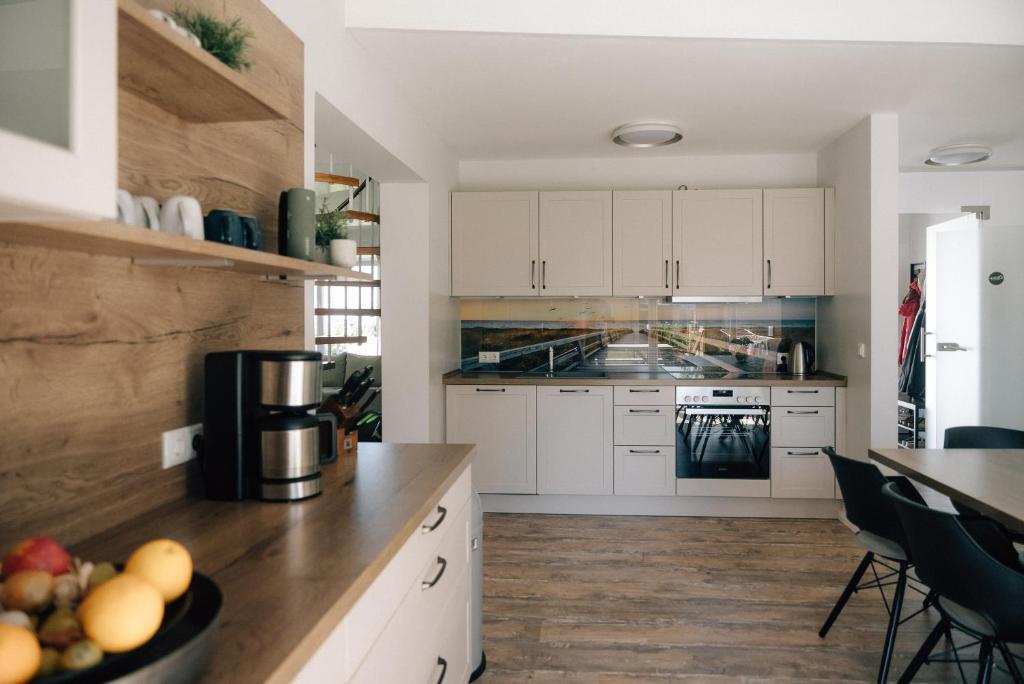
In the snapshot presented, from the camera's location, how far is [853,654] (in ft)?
8.63

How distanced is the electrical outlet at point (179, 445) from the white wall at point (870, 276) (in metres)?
3.76

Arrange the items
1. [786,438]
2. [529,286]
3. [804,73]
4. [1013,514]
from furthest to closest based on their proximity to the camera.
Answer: [529,286], [786,438], [804,73], [1013,514]

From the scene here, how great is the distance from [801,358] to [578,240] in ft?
5.79

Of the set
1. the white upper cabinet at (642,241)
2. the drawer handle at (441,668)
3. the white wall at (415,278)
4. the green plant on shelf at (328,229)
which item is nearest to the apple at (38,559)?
the drawer handle at (441,668)

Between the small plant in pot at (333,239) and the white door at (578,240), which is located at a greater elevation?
the white door at (578,240)

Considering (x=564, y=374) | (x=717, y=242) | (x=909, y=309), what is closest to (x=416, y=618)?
(x=564, y=374)

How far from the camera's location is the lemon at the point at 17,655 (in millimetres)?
668

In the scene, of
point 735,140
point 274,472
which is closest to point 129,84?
point 274,472

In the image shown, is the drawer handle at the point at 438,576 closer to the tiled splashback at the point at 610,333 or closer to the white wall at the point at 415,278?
the white wall at the point at 415,278

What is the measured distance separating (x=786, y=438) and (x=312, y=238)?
362 centimetres

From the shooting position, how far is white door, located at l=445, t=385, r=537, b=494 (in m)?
4.63

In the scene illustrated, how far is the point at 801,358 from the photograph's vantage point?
4.75 metres

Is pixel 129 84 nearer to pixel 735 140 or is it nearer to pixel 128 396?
pixel 128 396

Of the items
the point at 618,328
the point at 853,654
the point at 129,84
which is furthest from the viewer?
the point at 618,328
